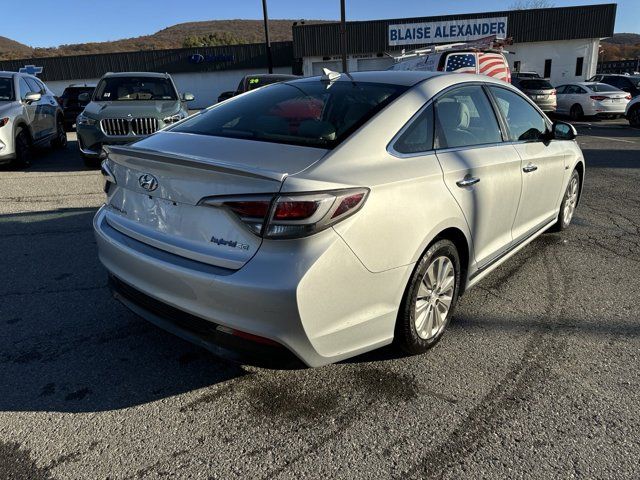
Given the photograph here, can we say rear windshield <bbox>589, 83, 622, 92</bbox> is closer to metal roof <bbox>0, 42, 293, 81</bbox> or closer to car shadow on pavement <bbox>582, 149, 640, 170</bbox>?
car shadow on pavement <bbox>582, 149, 640, 170</bbox>

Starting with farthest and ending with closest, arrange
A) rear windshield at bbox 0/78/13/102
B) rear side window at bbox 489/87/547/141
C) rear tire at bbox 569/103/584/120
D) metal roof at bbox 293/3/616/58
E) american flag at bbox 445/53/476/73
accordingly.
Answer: metal roof at bbox 293/3/616/58
rear tire at bbox 569/103/584/120
american flag at bbox 445/53/476/73
rear windshield at bbox 0/78/13/102
rear side window at bbox 489/87/547/141

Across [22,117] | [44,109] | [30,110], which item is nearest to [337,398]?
[22,117]

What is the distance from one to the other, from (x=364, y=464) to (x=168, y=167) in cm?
165

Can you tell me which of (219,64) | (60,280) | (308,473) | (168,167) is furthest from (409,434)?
(219,64)

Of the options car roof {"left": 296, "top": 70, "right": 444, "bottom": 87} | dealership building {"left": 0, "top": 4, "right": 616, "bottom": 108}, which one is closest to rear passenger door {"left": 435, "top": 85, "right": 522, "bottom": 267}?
car roof {"left": 296, "top": 70, "right": 444, "bottom": 87}

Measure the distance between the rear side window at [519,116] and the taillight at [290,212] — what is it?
2.16m

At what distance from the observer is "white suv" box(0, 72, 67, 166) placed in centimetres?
852

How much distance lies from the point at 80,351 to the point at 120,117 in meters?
6.37

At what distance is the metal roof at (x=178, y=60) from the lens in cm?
3659

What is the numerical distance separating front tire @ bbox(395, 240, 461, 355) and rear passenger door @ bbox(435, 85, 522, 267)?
11.9 inches

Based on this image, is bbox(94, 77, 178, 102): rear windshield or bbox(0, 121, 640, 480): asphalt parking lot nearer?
bbox(0, 121, 640, 480): asphalt parking lot

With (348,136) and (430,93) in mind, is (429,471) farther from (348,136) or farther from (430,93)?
(430,93)

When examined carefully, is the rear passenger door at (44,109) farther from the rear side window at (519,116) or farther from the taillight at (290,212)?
the taillight at (290,212)

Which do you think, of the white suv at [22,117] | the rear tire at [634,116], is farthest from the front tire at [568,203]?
the rear tire at [634,116]
